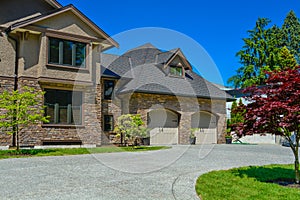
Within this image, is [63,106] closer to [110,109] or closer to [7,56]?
[110,109]

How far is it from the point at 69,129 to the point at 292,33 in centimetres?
3831

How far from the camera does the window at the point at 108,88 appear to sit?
64.3ft

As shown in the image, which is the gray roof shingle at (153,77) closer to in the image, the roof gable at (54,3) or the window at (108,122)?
the window at (108,122)

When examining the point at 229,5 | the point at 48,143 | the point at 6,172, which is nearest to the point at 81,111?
the point at 48,143

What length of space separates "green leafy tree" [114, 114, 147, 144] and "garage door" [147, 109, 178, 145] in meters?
1.78

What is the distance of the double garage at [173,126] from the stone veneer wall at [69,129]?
3.78 meters

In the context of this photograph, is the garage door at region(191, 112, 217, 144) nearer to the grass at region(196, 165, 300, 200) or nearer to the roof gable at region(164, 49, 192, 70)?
the roof gable at region(164, 49, 192, 70)

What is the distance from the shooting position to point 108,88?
64.7 feet

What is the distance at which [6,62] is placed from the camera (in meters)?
16.2

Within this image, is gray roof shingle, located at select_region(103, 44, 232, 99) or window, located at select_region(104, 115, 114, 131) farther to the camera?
gray roof shingle, located at select_region(103, 44, 232, 99)

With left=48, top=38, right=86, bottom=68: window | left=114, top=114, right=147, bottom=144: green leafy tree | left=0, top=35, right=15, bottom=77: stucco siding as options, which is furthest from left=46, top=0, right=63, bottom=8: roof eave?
left=114, top=114, right=147, bottom=144: green leafy tree

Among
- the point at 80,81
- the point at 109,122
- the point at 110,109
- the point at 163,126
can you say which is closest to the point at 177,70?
the point at 163,126

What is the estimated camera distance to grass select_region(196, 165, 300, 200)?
21.3ft

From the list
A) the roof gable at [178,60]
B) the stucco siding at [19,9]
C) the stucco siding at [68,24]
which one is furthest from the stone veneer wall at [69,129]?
the roof gable at [178,60]
